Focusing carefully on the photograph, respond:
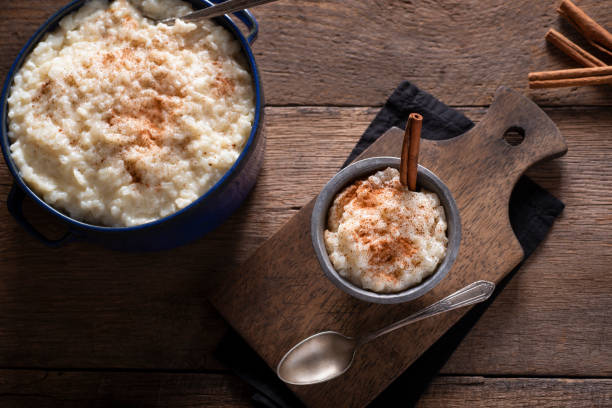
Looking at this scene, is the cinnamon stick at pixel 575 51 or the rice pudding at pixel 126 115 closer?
the rice pudding at pixel 126 115

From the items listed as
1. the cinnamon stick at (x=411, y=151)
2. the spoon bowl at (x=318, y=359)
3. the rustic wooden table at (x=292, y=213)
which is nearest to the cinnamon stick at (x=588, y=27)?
the rustic wooden table at (x=292, y=213)

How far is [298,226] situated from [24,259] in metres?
1.23

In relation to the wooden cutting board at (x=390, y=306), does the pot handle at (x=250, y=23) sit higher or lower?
higher

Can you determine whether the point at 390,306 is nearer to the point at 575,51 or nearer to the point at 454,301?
the point at 454,301

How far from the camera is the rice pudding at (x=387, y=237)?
1771 mm

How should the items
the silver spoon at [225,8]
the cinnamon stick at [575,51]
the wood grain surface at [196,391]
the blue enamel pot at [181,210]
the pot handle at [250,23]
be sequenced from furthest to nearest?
1. the cinnamon stick at [575,51]
2. the wood grain surface at [196,391]
3. the pot handle at [250,23]
4. the silver spoon at [225,8]
5. the blue enamel pot at [181,210]

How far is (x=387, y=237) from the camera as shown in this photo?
5.90 feet

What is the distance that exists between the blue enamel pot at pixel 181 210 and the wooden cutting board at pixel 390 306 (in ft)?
0.92

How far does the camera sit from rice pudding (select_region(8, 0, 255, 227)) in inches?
69.8

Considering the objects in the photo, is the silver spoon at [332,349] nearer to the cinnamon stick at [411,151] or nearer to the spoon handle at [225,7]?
the cinnamon stick at [411,151]

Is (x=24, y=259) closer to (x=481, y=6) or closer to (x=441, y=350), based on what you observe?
A: (x=441, y=350)

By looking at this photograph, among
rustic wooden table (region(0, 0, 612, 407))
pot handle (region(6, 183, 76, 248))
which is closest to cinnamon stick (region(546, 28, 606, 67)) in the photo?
rustic wooden table (region(0, 0, 612, 407))

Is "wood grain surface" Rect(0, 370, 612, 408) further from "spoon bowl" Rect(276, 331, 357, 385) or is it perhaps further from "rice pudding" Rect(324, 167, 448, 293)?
"rice pudding" Rect(324, 167, 448, 293)

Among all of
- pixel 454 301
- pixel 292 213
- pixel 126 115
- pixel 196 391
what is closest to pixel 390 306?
pixel 454 301
